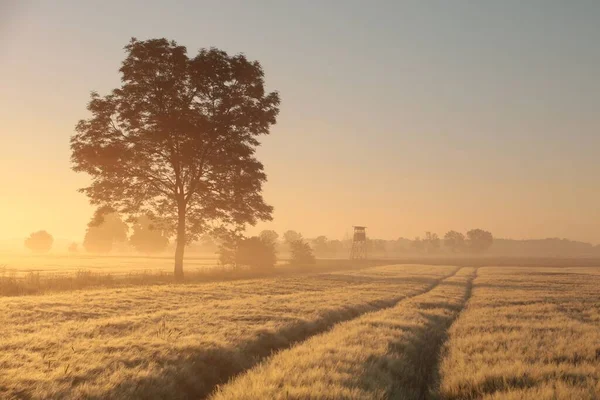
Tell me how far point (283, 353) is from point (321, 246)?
180839mm

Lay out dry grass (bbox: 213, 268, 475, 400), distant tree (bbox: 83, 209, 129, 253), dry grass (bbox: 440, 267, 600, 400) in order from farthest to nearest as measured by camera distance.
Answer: distant tree (bbox: 83, 209, 129, 253) < dry grass (bbox: 440, 267, 600, 400) < dry grass (bbox: 213, 268, 475, 400)

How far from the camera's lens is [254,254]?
171ft

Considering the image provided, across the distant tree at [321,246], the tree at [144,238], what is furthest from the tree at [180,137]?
the distant tree at [321,246]

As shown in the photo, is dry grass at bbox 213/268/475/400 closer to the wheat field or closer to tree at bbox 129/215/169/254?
the wheat field

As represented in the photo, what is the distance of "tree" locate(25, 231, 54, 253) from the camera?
165 meters

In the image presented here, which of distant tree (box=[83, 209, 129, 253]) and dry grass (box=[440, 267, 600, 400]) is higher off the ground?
distant tree (box=[83, 209, 129, 253])

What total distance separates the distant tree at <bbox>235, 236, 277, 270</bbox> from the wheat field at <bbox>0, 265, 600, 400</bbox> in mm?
34494

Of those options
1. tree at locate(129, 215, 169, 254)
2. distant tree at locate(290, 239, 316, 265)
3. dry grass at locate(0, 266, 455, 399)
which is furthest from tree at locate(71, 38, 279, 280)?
tree at locate(129, 215, 169, 254)

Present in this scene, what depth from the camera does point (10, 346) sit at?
9188 millimetres

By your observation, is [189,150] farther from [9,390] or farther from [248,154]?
[9,390]

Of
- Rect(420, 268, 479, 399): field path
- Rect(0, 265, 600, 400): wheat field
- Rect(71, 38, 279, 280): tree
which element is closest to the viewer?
Rect(0, 265, 600, 400): wheat field

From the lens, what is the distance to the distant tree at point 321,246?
189m

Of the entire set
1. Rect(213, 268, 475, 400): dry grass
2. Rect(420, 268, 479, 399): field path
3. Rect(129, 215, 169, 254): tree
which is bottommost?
Rect(420, 268, 479, 399): field path

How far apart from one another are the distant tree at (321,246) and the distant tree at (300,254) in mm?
120985
